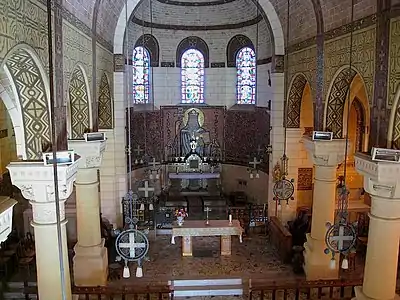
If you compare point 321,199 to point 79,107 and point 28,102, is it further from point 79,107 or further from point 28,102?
point 28,102

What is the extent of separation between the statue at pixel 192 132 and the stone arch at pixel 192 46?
222 centimetres

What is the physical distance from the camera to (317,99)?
1182 cm

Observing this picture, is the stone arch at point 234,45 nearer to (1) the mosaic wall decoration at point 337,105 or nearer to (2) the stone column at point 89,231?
(1) the mosaic wall decoration at point 337,105

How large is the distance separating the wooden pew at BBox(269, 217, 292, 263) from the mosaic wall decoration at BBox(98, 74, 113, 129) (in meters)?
6.27

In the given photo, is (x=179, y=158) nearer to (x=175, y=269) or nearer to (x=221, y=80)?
(x=221, y=80)

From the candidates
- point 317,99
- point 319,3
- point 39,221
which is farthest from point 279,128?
point 39,221

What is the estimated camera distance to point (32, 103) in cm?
717

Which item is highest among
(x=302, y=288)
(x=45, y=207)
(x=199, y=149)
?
(x=45, y=207)

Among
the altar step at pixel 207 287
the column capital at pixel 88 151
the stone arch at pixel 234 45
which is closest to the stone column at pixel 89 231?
the column capital at pixel 88 151

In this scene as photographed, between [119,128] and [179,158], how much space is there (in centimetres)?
539

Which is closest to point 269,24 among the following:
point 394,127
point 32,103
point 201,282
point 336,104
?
point 336,104

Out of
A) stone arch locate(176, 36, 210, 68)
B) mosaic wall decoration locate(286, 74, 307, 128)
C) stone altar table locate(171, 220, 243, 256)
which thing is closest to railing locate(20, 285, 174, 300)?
stone altar table locate(171, 220, 243, 256)

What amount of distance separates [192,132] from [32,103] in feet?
44.7

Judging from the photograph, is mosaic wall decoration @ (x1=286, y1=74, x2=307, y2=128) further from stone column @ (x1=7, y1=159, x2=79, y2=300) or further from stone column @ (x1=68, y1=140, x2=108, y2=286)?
stone column @ (x1=7, y1=159, x2=79, y2=300)
